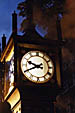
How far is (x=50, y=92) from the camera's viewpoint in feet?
19.9

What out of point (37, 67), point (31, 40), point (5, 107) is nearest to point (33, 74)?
point (37, 67)

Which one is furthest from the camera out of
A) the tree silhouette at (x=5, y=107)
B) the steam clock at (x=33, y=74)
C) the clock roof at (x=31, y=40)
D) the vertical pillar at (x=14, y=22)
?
the vertical pillar at (x=14, y=22)

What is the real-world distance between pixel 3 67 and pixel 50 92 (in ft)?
5.31

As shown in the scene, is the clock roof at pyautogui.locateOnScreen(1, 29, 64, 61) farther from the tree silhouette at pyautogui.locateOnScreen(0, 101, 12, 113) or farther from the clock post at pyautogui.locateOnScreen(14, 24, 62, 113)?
the tree silhouette at pyautogui.locateOnScreen(0, 101, 12, 113)

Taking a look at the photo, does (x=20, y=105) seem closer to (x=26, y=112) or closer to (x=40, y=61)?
(x=26, y=112)

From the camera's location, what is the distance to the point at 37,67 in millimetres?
6039

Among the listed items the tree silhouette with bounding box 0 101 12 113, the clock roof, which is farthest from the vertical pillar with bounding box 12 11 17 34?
the tree silhouette with bounding box 0 101 12 113

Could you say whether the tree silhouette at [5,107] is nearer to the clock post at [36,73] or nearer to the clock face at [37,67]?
the clock post at [36,73]

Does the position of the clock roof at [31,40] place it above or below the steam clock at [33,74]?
above

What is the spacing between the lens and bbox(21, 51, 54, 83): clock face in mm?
5914

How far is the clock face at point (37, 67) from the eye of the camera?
5.91 m

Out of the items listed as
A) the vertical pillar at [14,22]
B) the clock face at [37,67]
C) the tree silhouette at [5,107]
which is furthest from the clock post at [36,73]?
the tree silhouette at [5,107]

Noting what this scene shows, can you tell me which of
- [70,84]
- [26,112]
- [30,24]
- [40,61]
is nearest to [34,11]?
[30,24]

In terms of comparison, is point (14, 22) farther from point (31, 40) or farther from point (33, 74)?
point (33, 74)
